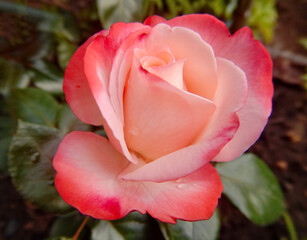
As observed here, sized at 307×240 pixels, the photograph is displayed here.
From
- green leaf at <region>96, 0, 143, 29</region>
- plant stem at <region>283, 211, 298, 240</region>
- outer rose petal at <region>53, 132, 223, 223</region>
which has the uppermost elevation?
green leaf at <region>96, 0, 143, 29</region>

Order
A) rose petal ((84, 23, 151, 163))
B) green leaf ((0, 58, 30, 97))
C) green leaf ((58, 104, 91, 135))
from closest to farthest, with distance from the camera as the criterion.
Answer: rose petal ((84, 23, 151, 163)), green leaf ((58, 104, 91, 135)), green leaf ((0, 58, 30, 97))

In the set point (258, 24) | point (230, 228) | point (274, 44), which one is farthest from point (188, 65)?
point (274, 44)

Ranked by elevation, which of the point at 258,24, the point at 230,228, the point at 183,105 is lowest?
the point at 230,228

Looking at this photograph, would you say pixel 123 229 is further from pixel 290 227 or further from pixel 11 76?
pixel 290 227

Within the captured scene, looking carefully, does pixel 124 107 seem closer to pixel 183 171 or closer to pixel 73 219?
pixel 183 171

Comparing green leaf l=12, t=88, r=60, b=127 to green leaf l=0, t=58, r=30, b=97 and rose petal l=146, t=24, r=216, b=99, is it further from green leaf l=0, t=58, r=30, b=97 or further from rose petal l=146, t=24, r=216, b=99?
rose petal l=146, t=24, r=216, b=99

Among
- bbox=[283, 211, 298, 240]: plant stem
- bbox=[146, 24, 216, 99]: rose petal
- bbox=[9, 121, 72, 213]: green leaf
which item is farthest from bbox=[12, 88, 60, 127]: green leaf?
bbox=[283, 211, 298, 240]: plant stem
